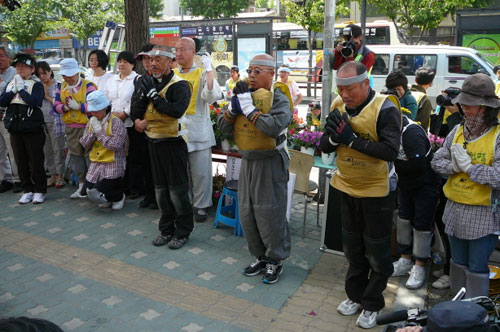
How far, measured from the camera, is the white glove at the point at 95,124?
5811mm

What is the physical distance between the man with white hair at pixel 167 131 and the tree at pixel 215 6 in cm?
3573

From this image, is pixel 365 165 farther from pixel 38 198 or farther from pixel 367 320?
pixel 38 198

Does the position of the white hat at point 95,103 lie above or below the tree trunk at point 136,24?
below

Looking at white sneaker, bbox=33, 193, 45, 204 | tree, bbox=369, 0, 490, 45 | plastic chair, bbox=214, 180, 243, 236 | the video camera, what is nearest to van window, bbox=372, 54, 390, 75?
tree, bbox=369, 0, 490, 45

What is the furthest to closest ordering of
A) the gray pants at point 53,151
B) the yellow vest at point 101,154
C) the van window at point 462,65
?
the van window at point 462,65
the gray pants at point 53,151
the yellow vest at point 101,154

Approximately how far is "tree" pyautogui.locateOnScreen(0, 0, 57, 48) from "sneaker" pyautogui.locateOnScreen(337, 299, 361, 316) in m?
28.6

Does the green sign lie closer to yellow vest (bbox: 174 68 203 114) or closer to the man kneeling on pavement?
yellow vest (bbox: 174 68 203 114)

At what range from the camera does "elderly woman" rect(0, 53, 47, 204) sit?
244 inches

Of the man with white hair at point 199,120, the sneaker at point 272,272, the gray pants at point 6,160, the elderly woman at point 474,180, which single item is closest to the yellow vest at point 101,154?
the man with white hair at point 199,120

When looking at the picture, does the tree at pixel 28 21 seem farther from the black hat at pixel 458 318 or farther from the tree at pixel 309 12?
the black hat at pixel 458 318

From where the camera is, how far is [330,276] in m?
4.50

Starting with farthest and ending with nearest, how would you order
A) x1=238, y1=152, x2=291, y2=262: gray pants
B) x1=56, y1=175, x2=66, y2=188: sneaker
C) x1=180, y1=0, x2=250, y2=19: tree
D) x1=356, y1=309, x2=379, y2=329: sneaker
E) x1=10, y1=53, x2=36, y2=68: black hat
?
x1=180, y1=0, x2=250, y2=19: tree → x1=56, y1=175, x2=66, y2=188: sneaker → x1=10, y1=53, x2=36, y2=68: black hat → x1=238, y1=152, x2=291, y2=262: gray pants → x1=356, y1=309, x2=379, y2=329: sneaker

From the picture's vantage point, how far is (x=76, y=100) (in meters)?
6.21

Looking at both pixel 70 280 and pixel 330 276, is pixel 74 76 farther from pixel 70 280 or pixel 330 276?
pixel 330 276
